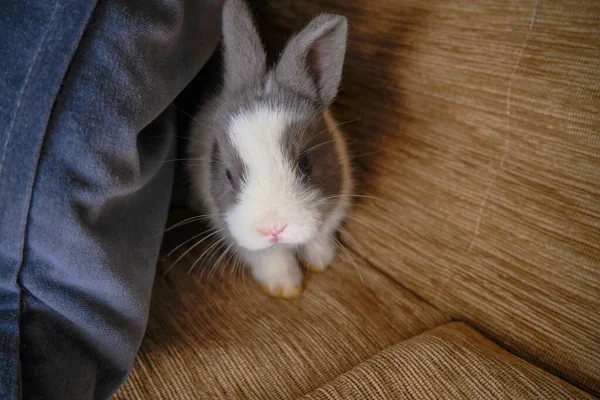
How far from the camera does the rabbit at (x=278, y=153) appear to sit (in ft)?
3.75

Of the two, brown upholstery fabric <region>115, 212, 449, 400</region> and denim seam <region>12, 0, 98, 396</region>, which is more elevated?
denim seam <region>12, 0, 98, 396</region>

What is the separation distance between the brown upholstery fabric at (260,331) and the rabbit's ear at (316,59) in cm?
51

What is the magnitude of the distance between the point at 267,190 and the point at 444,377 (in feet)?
1.84

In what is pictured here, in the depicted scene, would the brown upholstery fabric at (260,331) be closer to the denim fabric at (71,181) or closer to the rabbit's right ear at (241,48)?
the denim fabric at (71,181)

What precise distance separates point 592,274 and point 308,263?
73 centimetres

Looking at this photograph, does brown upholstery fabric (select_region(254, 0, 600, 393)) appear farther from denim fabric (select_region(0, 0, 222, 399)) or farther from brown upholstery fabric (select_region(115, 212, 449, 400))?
denim fabric (select_region(0, 0, 222, 399))

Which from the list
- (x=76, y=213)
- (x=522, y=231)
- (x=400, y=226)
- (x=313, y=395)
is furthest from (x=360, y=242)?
(x=76, y=213)

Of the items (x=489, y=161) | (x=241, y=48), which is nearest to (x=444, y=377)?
(x=489, y=161)

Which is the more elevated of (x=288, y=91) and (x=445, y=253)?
(x=288, y=91)

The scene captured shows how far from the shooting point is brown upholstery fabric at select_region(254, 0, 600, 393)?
1020 mm

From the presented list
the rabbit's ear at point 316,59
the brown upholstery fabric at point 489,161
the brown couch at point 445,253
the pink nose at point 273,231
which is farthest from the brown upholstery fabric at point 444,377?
the rabbit's ear at point 316,59

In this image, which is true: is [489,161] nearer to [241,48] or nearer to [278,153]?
[278,153]

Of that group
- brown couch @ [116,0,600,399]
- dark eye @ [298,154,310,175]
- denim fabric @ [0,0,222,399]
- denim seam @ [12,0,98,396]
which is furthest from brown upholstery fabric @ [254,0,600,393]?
denim seam @ [12,0,98,396]

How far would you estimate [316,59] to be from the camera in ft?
4.28
